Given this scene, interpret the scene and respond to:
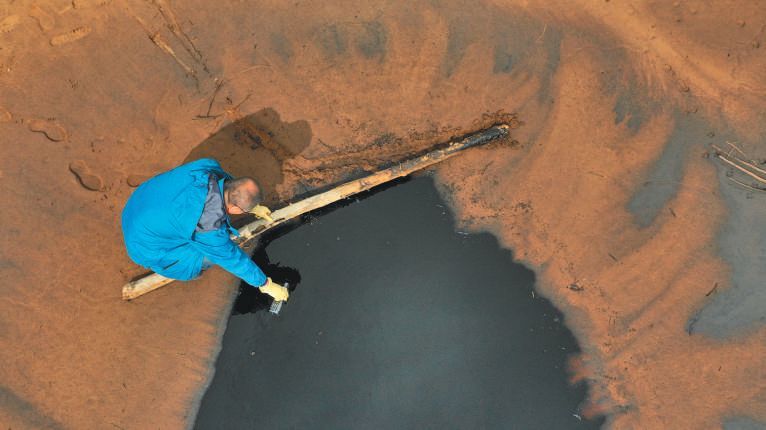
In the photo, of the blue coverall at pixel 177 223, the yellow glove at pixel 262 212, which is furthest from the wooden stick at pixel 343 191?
the blue coverall at pixel 177 223

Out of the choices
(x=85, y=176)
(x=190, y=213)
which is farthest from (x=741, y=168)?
(x=85, y=176)

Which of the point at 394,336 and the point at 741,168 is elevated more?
the point at 741,168

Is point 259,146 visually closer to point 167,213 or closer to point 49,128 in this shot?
point 167,213

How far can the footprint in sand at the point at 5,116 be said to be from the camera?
3.80m

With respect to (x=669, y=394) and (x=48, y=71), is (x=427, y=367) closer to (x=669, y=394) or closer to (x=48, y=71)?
(x=669, y=394)

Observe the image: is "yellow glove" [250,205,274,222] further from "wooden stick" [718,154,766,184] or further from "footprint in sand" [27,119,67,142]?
"wooden stick" [718,154,766,184]

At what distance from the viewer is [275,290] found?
3562 mm

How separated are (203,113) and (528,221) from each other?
292cm

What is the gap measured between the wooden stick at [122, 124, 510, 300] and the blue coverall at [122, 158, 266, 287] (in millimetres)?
367

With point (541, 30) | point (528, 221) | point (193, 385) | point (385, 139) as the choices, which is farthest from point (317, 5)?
point (193, 385)

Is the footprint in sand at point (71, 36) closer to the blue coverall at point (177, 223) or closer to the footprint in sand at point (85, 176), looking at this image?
the footprint in sand at point (85, 176)

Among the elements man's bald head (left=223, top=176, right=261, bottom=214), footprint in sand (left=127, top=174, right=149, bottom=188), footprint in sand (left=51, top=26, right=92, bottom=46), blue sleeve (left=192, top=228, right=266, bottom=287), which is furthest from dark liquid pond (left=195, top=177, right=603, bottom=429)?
footprint in sand (left=51, top=26, right=92, bottom=46)

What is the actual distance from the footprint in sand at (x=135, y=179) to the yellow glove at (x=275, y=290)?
1408 mm

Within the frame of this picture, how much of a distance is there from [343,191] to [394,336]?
1.27m
